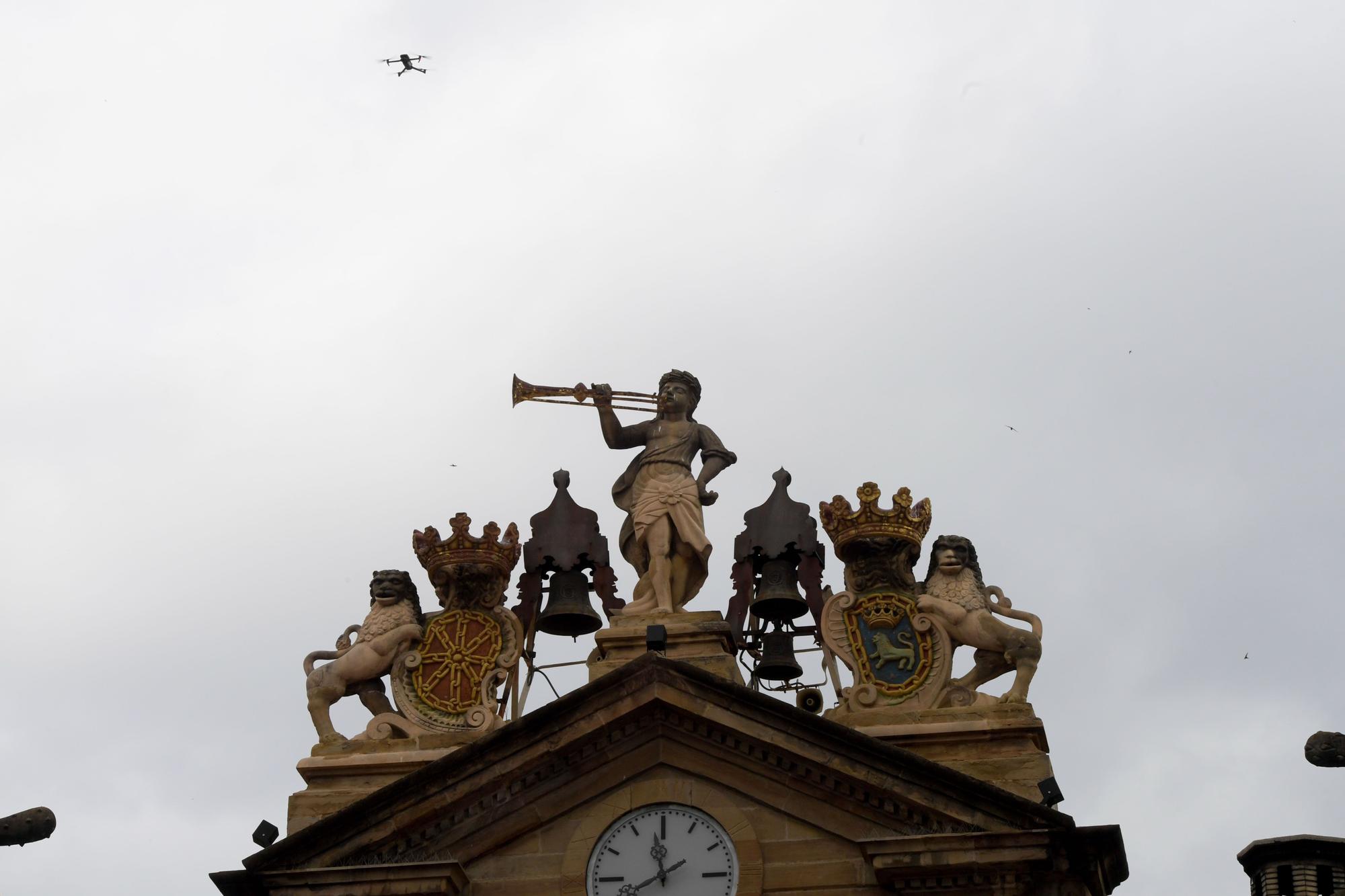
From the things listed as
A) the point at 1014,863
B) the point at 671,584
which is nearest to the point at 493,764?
the point at 671,584

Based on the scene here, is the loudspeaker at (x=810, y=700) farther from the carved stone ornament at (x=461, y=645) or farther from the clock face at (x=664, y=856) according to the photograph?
the carved stone ornament at (x=461, y=645)

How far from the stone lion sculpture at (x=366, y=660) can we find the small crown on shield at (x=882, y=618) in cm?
519

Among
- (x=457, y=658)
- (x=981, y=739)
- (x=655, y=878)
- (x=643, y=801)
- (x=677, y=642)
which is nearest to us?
(x=655, y=878)

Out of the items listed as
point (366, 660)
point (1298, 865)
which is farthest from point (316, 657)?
point (1298, 865)

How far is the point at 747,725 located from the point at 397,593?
5065 mm

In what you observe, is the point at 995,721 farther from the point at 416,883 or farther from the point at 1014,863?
the point at 416,883

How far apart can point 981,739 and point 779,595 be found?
3.32 meters

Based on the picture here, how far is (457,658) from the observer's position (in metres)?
30.2

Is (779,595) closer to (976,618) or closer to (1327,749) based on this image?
(976,618)

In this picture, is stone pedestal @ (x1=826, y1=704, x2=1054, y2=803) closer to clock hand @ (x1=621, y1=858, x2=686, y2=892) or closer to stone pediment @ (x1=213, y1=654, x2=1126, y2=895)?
stone pediment @ (x1=213, y1=654, x2=1126, y2=895)

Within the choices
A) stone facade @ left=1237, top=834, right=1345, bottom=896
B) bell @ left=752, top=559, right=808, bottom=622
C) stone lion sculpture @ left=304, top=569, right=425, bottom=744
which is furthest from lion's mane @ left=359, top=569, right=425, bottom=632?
stone facade @ left=1237, top=834, right=1345, bottom=896

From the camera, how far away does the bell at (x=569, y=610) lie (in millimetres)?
31016

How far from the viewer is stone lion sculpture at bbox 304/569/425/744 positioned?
3002 cm

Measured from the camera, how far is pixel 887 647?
97.1ft
